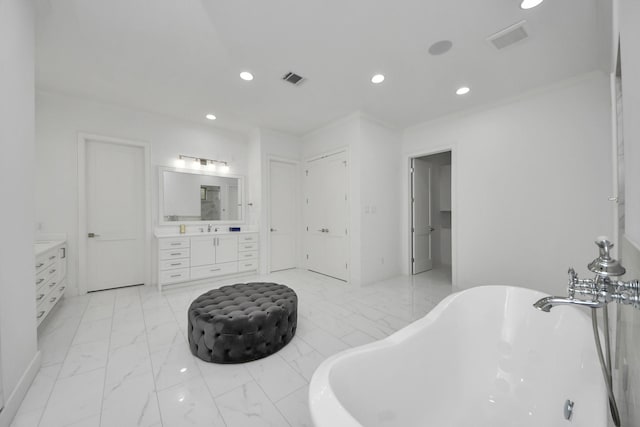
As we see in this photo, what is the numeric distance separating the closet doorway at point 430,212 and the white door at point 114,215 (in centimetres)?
459

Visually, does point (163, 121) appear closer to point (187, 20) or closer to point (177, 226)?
point (177, 226)

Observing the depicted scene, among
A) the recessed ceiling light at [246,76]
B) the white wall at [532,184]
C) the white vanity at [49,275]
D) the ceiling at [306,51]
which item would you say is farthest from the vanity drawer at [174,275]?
the white wall at [532,184]

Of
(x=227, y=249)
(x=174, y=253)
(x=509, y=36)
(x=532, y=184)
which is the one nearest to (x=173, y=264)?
(x=174, y=253)

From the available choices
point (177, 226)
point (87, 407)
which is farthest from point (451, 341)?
point (177, 226)

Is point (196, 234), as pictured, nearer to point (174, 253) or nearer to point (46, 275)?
point (174, 253)

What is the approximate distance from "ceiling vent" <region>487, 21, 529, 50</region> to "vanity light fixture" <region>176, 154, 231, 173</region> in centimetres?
409

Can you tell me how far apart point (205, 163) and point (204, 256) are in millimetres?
1663

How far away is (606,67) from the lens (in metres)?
2.38

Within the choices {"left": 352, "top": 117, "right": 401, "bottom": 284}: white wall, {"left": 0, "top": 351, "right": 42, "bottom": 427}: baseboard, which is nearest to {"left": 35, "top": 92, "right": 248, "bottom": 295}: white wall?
{"left": 0, "top": 351, "right": 42, "bottom": 427}: baseboard

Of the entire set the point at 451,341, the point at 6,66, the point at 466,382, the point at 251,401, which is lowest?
the point at 251,401

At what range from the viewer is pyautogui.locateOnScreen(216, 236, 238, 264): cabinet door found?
3.89 metres

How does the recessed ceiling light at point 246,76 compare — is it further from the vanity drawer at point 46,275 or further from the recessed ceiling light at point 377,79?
the vanity drawer at point 46,275

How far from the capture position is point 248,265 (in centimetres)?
421

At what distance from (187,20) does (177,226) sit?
116 inches
